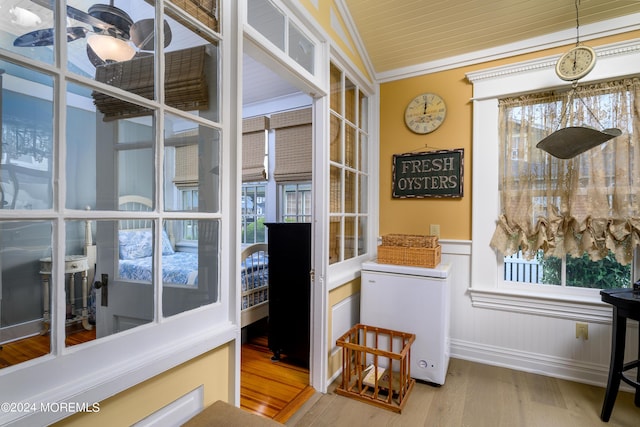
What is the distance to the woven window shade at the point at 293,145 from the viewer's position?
3697mm

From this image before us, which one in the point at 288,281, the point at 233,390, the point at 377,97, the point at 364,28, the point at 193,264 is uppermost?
the point at 364,28

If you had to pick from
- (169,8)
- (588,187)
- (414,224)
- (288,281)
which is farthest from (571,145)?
(169,8)

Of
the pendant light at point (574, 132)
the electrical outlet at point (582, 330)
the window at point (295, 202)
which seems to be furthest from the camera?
the window at point (295, 202)

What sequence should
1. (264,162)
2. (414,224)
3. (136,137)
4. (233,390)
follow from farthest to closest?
1. (264,162)
2. (414,224)
3. (233,390)
4. (136,137)

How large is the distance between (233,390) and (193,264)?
0.59m

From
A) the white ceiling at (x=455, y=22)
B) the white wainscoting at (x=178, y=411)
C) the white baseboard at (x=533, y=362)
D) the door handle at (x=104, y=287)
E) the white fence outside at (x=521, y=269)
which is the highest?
the white ceiling at (x=455, y=22)

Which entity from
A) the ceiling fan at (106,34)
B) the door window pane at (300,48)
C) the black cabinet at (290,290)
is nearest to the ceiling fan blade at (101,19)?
the ceiling fan at (106,34)

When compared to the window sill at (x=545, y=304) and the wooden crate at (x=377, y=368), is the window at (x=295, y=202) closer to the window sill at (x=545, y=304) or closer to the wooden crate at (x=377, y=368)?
the wooden crate at (x=377, y=368)

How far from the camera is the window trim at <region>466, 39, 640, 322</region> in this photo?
2.29 m

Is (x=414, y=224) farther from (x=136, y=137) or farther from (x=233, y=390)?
(x=136, y=137)

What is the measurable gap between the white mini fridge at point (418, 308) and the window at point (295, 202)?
5.75 ft

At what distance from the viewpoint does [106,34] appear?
948 mm

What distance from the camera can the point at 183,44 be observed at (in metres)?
1.18

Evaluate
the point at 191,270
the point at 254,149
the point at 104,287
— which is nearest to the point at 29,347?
the point at 104,287
